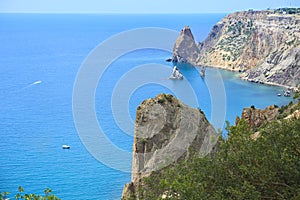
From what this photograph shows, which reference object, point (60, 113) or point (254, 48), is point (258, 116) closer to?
point (60, 113)

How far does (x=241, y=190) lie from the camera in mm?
10656

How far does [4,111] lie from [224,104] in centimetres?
2890

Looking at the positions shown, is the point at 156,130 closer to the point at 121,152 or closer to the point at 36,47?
the point at 121,152

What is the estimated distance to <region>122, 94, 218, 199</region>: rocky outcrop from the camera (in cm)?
2169

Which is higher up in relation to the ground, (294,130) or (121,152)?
(121,152)

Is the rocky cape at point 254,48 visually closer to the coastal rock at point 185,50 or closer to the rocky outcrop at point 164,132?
the coastal rock at point 185,50

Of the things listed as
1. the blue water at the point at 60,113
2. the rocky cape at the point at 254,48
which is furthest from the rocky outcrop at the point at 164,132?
the rocky cape at the point at 254,48

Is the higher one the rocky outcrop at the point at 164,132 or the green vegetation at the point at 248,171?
the rocky outcrop at the point at 164,132

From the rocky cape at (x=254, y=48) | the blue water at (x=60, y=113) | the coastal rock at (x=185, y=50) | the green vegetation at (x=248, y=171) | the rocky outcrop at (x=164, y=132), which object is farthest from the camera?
the coastal rock at (x=185, y=50)

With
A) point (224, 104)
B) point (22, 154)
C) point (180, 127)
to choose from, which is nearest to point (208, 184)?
point (180, 127)

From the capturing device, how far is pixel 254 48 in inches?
3514

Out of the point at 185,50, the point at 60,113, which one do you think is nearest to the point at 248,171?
the point at 60,113

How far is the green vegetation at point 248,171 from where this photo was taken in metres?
10.4

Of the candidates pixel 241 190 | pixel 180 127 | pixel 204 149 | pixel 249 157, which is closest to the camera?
pixel 241 190
